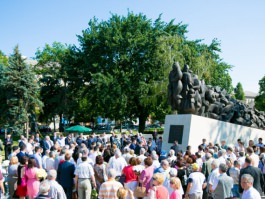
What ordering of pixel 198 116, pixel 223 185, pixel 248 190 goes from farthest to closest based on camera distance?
pixel 198 116 < pixel 223 185 < pixel 248 190

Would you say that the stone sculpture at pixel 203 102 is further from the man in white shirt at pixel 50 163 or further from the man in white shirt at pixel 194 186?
the man in white shirt at pixel 194 186

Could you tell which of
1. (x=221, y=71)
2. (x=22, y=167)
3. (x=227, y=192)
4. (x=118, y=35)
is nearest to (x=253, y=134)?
(x=227, y=192)

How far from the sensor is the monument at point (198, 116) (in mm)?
16616

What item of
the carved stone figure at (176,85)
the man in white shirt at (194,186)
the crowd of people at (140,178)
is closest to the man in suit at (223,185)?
the crowd of people at (140,178)

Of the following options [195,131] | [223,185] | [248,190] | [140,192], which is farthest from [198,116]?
[248,190]

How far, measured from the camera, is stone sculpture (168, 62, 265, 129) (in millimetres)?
16969

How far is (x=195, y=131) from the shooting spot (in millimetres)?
16484

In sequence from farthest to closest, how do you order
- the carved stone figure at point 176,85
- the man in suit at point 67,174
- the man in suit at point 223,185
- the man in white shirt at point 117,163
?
the carved stone figure at point 176,85
the man in white shirt at point 117,163
the man in suit at point 67,174
the man in suit at point 223,185

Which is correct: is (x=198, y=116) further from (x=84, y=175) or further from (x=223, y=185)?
(x=223, y=185)

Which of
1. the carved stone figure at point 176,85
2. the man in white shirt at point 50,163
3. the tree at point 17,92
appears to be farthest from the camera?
the tree at point 17,92

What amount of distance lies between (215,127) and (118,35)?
1852 cm

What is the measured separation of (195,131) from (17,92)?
59.8ft

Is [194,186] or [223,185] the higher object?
[223,185]

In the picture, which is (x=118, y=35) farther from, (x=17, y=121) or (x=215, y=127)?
(x=215, y=127)
